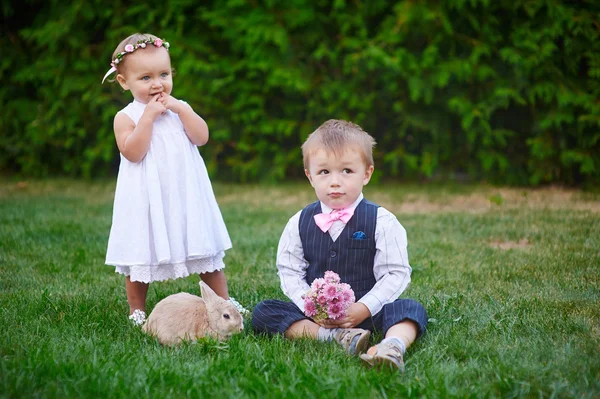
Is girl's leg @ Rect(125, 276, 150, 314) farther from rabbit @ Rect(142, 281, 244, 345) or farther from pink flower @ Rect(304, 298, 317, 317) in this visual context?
pink flower @ Rect(304, 298, 317, 317)

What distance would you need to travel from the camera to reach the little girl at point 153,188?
10.8 ft

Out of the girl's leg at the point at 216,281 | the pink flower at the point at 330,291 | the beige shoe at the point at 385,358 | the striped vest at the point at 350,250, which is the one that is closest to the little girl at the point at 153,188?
the girl's leg at the point at 216,281

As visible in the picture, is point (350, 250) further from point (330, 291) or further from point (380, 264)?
point (330, 291)

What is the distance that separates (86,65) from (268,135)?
254 cm

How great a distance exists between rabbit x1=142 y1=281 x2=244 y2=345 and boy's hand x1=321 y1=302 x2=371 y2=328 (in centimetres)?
41

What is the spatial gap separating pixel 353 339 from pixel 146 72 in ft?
5.50

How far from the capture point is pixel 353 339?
9.27 ft

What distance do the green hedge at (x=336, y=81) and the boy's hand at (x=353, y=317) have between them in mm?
4931

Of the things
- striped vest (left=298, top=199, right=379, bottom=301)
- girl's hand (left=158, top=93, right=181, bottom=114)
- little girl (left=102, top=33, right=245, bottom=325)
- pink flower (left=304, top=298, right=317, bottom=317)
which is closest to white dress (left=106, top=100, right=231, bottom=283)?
little girl (left=102, top=33, right=245, bottom=325)

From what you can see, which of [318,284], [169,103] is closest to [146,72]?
[169,103]

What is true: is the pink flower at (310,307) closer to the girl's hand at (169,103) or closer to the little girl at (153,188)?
the little girl at (153,188)

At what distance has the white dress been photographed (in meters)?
3.30

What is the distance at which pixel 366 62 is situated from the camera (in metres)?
7.80

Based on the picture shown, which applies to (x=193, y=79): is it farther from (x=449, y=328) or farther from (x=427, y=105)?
(x=449, y=328)
